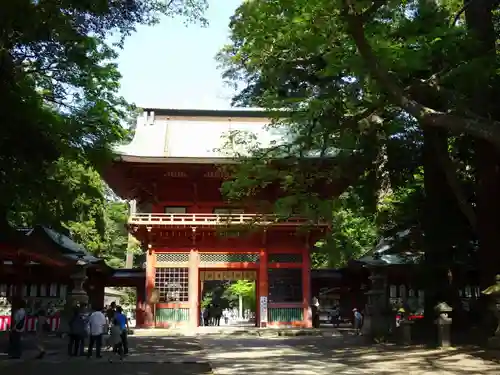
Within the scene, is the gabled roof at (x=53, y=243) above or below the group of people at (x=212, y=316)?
above

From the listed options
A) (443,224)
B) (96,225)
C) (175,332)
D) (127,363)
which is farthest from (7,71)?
(96,225)

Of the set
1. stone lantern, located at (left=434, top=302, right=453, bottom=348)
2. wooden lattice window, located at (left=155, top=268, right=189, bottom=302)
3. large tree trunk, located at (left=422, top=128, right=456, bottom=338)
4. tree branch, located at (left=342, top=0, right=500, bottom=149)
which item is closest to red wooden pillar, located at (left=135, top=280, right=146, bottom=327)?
wooden lattice window, located at (left=155, top=268, right=189, bottom=302)

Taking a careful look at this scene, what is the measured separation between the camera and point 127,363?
500 inches

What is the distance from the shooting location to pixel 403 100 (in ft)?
36.8

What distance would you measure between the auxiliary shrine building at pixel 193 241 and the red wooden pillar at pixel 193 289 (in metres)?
0.05

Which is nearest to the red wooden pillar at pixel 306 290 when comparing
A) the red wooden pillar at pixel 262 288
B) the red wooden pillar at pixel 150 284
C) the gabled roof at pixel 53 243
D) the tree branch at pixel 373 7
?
the red wooden pillar at pixel 262 288

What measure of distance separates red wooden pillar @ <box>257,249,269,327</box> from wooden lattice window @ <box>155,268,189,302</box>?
11.6 ft

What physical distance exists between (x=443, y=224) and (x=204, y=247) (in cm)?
1397

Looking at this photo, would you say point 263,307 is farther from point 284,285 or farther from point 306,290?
point 306,290

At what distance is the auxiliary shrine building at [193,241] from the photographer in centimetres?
2656

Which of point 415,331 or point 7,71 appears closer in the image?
point 7,71

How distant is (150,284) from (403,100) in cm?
1851

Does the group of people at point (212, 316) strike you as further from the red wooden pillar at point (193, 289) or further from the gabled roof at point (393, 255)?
the gabled roof at point (393, 255)

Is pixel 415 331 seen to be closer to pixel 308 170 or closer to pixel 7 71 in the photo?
pixel 308 170
